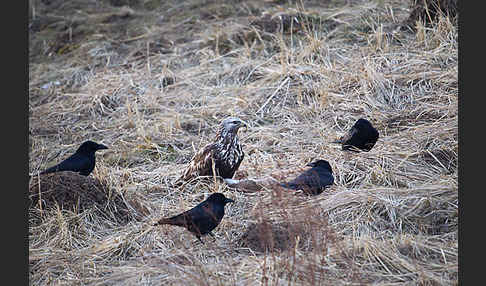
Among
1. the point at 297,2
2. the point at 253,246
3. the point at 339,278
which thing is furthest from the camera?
the point at 297,2

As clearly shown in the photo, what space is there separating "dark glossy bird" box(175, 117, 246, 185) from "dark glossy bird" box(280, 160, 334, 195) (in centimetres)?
96

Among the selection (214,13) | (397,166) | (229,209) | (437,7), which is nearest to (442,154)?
(397,166)

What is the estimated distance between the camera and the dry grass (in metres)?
4.31

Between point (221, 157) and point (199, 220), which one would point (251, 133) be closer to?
point (221, 157)

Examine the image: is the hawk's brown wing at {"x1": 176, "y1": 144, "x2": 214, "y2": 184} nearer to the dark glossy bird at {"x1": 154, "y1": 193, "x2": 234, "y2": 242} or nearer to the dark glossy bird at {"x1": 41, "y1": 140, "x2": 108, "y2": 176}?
the dark glossy bird at {"x1": 41, "y1": 140, "x2": 108, "y2": 176}

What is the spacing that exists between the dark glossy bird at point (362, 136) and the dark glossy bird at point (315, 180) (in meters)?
0.77

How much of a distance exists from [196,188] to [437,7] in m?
4.31

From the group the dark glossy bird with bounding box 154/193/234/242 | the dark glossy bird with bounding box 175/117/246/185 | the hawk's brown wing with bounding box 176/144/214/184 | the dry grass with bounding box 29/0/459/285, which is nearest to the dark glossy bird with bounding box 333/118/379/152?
the dry grass with bounding box 29/0/459/285

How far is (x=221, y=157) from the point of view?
239 inches

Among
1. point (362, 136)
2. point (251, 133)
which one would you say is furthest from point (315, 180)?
point (251, 133)

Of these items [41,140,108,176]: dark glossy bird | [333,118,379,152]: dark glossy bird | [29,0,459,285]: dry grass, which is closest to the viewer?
[29,0,459,285]: dry grass

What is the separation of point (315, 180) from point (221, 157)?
3.84 ft

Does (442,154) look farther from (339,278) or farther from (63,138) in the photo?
(63,138)

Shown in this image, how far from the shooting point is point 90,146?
19.4 feet
